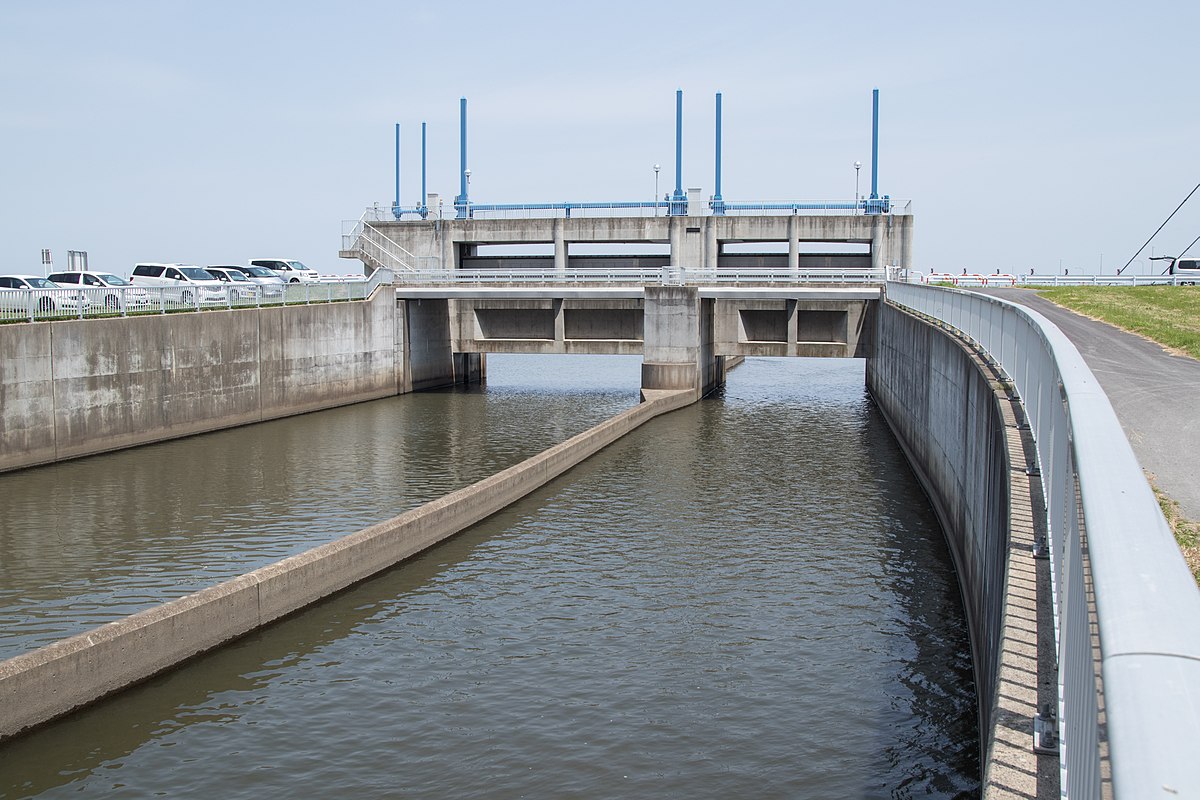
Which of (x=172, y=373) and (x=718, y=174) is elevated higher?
(x=718, y=174)

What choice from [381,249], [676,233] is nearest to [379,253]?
[381,249]

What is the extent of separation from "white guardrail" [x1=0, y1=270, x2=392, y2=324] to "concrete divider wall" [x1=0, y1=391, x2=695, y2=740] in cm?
1481

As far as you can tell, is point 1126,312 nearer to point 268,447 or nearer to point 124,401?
point 268,447

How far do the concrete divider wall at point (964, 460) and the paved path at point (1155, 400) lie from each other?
1608 mm

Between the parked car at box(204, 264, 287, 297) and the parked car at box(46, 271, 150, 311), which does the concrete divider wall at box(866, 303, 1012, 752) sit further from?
the parked car at box(204, 264, 287, 297)

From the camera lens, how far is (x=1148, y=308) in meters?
30.8

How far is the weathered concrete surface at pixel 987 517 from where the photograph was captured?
6594 millimetres

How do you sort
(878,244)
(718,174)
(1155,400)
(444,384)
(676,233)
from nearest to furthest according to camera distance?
(1155,400) < (444,384) < (878,244) < (676,233) < (718,174)

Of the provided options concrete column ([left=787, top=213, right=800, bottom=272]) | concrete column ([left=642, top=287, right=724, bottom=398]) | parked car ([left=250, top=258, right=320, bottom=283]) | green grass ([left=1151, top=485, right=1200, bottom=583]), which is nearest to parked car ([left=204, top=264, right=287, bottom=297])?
parked car ([left=250, top=258, right=320, bottom=283])

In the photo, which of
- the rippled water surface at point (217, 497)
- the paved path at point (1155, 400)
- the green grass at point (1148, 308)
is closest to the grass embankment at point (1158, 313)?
the green grass at point (1148, 308)

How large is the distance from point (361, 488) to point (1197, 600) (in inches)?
939

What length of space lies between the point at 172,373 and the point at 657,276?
22.2 m

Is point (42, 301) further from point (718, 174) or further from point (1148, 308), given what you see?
point (718, 174)

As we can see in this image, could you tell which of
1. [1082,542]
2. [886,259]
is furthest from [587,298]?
[1082,542]
